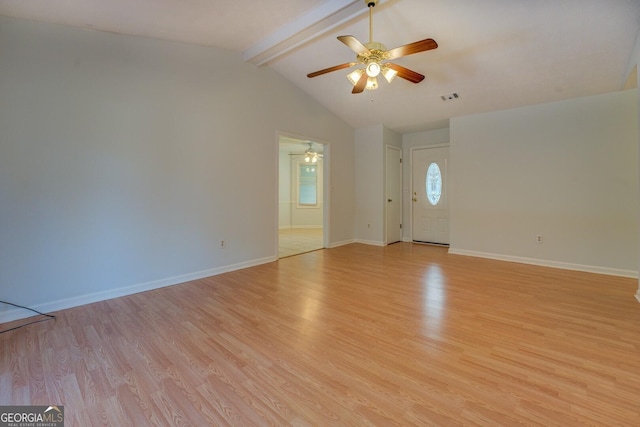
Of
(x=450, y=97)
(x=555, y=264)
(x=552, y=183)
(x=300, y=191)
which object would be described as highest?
(x=450, y=97)

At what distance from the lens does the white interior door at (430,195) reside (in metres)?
6.01

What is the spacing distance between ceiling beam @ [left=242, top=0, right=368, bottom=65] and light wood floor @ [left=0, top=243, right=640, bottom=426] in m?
2.98

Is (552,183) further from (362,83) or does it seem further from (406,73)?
(362,83)

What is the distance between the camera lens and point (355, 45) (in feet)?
8.46

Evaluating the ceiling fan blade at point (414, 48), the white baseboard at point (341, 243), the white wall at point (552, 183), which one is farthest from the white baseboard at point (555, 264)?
the ceiling fan blade at point (414, 48)

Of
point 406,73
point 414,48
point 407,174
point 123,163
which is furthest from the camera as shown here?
point 407,174

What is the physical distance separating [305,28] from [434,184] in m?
4.17

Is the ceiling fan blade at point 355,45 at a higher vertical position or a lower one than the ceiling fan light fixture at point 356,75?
higher

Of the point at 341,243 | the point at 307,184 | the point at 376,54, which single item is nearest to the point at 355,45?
the point at 376,54

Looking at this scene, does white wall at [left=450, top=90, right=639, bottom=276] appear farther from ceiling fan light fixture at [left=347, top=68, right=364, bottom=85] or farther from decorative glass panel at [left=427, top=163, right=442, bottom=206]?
ceiling fan light fixture at [left=347, top=68, right=364, bottom=85]

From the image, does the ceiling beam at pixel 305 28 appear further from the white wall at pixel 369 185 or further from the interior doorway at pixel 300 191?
the interior doorway at pixel 300 191

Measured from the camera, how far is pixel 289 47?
369 cm

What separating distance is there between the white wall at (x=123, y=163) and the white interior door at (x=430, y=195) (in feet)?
11.3

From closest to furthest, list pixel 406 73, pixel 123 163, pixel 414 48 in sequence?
pixel 414 48 < pixel 406 73 < pixel 123 163
